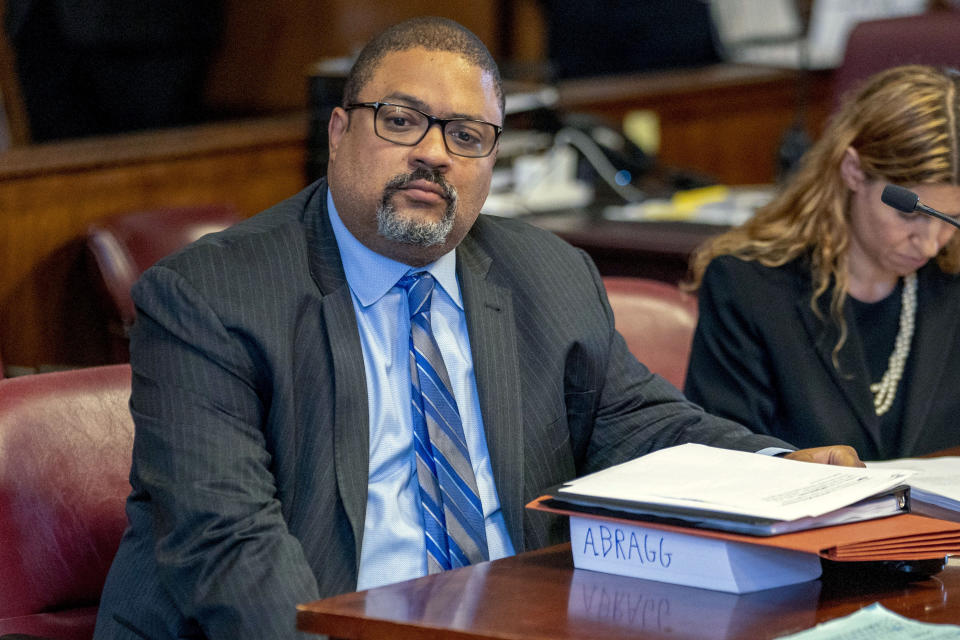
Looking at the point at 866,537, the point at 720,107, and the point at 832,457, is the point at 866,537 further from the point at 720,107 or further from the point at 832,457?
the point at 720,107

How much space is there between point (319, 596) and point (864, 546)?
0.60 metres

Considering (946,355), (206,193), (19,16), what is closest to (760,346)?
(946,355)

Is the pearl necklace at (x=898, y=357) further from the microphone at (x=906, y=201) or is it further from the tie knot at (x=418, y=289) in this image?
the tie knot at (x=418, y=289)

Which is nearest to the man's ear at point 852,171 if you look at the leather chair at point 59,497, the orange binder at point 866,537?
the orange binder at point 866,537

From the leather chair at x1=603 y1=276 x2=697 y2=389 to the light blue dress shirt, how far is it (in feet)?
2.00

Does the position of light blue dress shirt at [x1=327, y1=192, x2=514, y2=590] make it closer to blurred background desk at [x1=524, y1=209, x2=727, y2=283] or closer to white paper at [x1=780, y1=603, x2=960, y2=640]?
white paper at [x1=780, y1=603, x2=960, y2=640]

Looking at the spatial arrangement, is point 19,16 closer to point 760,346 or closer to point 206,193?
point 206,193

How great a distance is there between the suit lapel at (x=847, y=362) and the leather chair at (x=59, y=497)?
3.75 feet

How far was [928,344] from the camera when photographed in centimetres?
228

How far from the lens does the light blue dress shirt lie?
1651 mm

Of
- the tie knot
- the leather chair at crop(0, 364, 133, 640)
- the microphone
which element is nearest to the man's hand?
the microphone

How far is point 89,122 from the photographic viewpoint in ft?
15.1

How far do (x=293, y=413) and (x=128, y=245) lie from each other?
2.09 m

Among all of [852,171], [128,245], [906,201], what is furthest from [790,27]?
[906,201]
